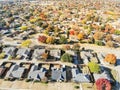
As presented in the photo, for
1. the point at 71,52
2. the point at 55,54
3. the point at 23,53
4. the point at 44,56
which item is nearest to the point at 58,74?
the point at 44,56

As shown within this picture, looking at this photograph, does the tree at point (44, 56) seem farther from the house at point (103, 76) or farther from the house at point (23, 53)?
the house at point (103, 76)

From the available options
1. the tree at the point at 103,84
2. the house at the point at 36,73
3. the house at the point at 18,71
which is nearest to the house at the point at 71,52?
the house at the point at 36,73

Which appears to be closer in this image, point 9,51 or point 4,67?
point 4,67

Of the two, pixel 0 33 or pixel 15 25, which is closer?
pixel 0 33

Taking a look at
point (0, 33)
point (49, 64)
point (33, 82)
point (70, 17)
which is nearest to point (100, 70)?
point (49, 64)

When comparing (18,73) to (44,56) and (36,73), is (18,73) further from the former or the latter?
(44,56)

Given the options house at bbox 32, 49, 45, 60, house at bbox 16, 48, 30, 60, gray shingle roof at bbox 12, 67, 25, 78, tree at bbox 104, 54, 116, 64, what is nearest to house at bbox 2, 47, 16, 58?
house at bbox 16, 48, 30, 60

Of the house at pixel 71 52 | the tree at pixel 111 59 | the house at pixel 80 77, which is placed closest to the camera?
the house at pixel 80 77

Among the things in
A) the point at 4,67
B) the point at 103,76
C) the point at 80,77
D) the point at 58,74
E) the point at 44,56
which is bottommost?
the point at 103,76

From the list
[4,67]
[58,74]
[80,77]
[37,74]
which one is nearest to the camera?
[80,77]

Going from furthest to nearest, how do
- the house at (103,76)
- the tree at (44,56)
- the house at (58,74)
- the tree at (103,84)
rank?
the tree at (44,56) < the house at (103,76) < the house at (58,74) < the tree at (103,84)

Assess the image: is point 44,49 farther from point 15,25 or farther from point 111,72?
point 15,25
